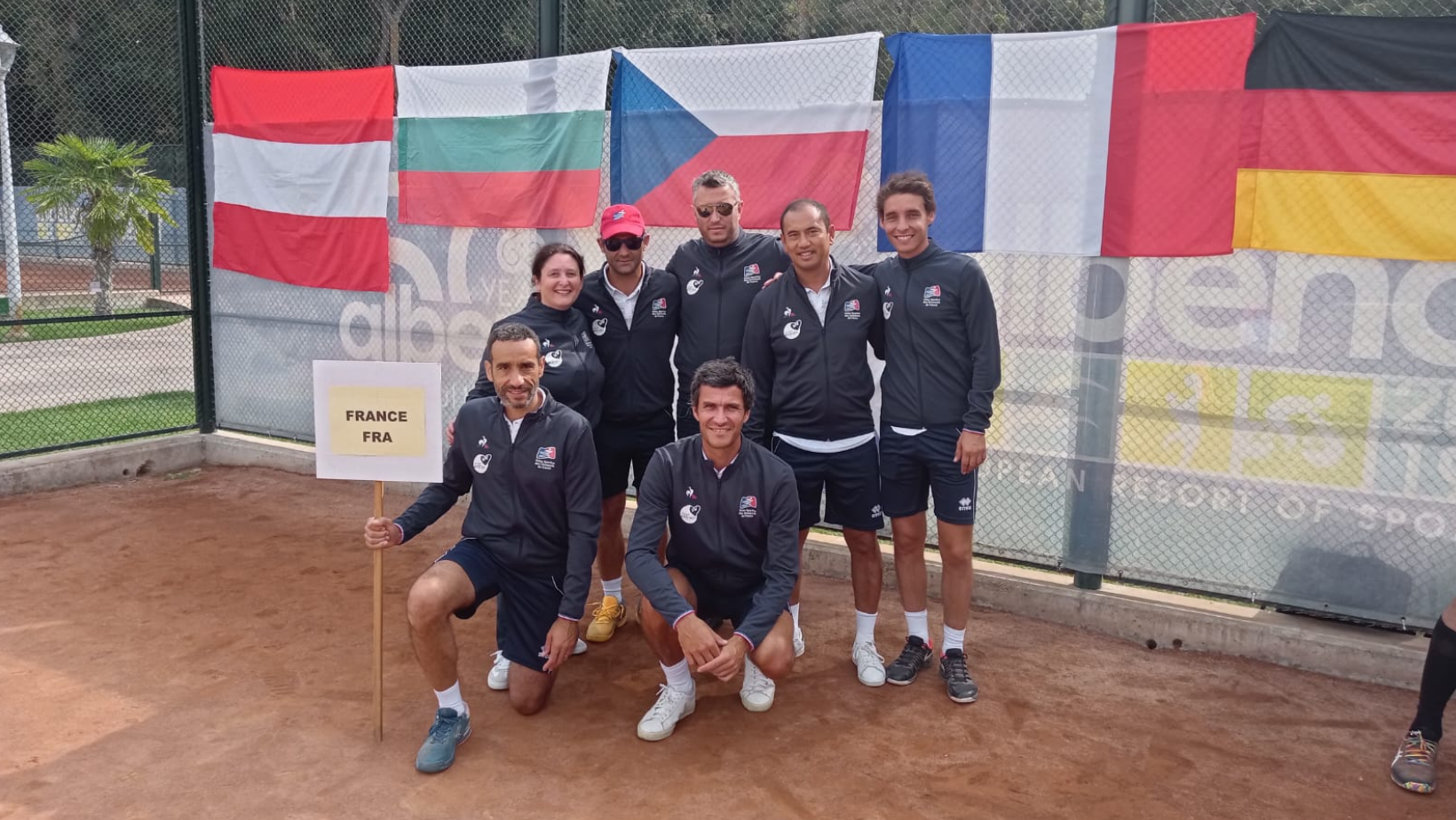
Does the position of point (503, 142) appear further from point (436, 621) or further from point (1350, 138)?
point (1350, 138)

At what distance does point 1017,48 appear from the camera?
16.1 ft

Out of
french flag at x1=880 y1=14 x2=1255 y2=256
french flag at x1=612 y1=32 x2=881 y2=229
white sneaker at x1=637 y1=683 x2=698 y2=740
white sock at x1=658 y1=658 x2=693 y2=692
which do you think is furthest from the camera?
french flag at x1=612 y1=32 x2=881 y2=229

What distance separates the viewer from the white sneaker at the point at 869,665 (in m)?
4.27

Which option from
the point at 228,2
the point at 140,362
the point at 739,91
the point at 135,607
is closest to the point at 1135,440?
the point at 739,91

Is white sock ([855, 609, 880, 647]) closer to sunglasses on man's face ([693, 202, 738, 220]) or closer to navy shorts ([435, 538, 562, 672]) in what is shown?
navy shorts ([435, 538, 562, 672])

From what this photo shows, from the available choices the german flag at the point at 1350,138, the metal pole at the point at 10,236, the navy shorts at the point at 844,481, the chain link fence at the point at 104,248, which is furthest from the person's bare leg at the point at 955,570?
the metal pole at the point at 10,236

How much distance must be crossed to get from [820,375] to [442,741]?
185cm

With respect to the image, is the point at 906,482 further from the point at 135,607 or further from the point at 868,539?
the point at 135,607

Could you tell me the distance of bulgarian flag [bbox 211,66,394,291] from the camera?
6844 millimetres

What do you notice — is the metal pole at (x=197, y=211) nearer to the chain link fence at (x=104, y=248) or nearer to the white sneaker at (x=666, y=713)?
the chain link fence at (x=104, y=248)

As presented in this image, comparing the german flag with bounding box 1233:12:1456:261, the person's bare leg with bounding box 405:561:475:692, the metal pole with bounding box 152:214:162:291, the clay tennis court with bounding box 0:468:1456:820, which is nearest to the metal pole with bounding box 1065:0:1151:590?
the clay tennis court with bounding box 0:468:1456:820

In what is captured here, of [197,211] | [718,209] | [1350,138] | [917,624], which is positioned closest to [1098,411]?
[917,624]

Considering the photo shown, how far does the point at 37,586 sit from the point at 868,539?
3.91m

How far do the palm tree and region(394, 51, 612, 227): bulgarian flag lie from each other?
758 cm
